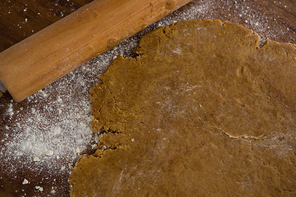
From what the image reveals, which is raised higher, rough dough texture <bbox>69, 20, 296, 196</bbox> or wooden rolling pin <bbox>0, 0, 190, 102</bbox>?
wooden rolling pin <bbox>0, 0, 190, 102</bbox>

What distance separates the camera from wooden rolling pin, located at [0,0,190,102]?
1690mm

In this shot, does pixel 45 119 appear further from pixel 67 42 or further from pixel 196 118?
pixel 196 118

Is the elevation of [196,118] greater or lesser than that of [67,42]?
lesser

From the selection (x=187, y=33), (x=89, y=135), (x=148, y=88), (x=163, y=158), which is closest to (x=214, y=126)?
(x=163, y=158)

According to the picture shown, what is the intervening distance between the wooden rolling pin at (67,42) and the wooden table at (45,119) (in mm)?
196

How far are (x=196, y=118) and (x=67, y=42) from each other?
1169mm

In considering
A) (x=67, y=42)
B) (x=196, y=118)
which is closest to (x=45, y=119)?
(x=67, y=42)

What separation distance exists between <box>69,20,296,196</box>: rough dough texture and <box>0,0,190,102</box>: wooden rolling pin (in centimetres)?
22

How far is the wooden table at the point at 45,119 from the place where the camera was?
193 cm

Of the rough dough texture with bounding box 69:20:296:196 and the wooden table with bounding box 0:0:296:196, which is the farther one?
the wooden table with bounding box 0:0:296:196

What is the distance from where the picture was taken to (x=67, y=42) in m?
1.72

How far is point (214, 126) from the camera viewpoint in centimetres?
183

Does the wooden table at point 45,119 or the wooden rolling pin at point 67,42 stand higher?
the wooden rolling pin at point 67,42

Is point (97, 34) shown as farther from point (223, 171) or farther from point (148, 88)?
point (223, 171)
